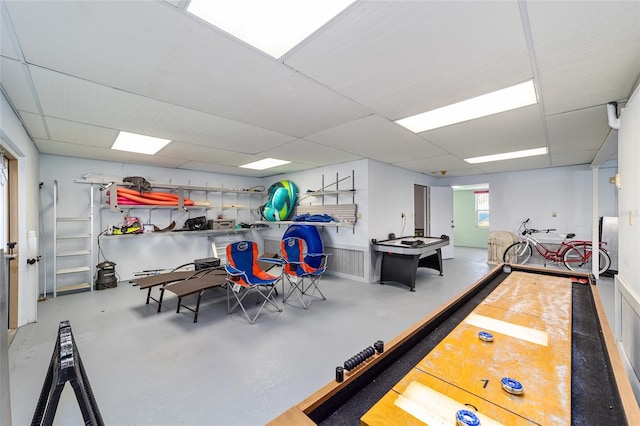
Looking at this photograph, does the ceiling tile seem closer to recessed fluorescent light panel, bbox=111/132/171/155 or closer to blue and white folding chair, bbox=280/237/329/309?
recessed fluorescent light panel, bbox=111/132/171/155

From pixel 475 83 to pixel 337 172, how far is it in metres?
3.57

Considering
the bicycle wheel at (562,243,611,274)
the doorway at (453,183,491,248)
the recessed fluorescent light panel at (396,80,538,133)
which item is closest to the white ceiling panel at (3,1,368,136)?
the recessed fluorescent light panel at (396,80,538,133)

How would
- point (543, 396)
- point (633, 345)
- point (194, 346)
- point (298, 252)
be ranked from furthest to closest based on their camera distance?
point (298, 252) → point (194, 346) → point (633, 345) → point (543, 396)

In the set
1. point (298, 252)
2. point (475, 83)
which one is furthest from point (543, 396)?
point (298, 252)

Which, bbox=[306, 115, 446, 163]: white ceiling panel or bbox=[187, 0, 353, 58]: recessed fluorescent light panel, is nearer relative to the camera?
bbox=[187, 0, 353, 58]: recessed fluorescent light panel

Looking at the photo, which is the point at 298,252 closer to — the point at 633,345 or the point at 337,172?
the point at 337,172

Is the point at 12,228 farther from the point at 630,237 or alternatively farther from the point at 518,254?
the point at 518,254

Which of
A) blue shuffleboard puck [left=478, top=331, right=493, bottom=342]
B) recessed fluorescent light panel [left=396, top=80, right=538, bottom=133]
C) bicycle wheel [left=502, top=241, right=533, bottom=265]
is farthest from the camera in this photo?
bicycle wheel [left=502, top=241, right=533, bottom=265]

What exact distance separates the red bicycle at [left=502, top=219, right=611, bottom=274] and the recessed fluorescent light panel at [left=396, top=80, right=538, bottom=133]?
4473 mm

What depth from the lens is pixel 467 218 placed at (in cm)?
997

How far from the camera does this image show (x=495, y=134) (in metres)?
3.46

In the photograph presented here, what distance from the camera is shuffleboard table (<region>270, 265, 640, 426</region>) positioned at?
0.82 m

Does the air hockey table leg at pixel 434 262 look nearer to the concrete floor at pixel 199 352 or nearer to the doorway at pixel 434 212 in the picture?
the doorway at pixel 434 212

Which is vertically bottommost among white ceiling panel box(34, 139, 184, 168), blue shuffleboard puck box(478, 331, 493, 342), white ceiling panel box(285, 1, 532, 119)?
blue shuffleboard puck box(478, 331, 493, 342)
